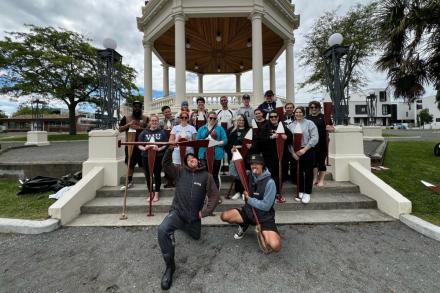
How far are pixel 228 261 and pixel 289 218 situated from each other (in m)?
1.50

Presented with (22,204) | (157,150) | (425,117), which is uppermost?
(425,117)

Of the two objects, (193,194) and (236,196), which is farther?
(236,196)

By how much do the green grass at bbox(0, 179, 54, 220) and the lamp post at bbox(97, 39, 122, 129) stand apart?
6.64 feet

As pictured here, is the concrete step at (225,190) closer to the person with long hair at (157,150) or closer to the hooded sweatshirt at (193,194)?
the person with long hair at (157,150)

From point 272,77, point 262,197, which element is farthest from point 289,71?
point 262,197

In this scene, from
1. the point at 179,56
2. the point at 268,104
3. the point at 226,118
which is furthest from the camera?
the point at 179,56

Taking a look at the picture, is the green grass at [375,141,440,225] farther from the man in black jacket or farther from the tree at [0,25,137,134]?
the tree at [0,25,137,134]

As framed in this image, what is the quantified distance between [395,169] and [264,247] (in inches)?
220

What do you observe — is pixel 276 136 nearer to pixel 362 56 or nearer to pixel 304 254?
pixel 304 254

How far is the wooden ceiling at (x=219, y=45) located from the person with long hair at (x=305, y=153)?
8.46m

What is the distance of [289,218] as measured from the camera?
370cm

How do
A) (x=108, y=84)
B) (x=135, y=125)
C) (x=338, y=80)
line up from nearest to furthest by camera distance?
(x=135, y=125), (x=338, y=80), (x=108, y=84)

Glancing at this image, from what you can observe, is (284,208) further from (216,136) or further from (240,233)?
(216,136)

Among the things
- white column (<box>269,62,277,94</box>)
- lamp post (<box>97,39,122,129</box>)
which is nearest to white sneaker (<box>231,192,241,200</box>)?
lamp post (<box>97,39,122,129</box>)
